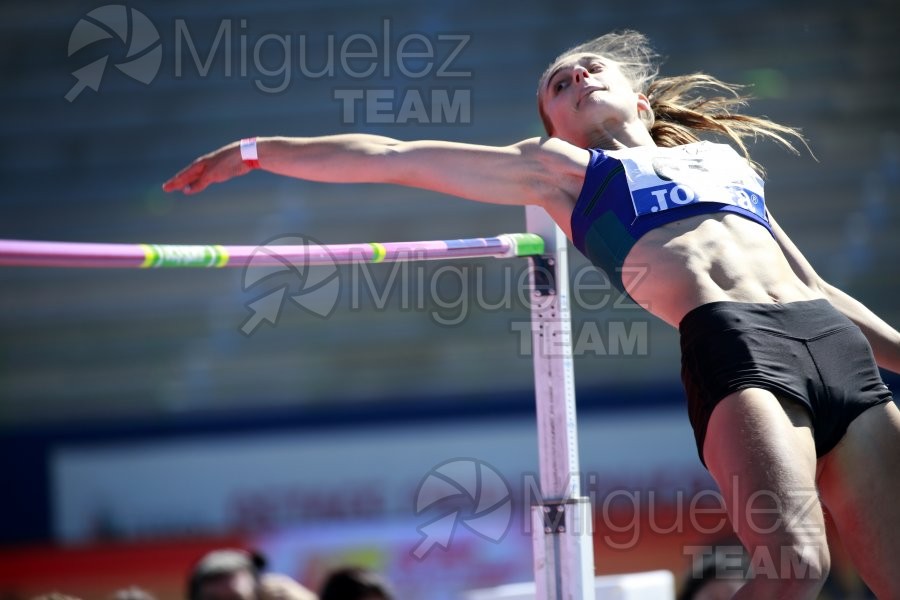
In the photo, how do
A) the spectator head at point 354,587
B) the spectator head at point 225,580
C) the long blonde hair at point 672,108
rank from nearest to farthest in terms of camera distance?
the long blonde hair at point 672,108 → the spectator head at point 354,587 → the spectator head at point 225,580

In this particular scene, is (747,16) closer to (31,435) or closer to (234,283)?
(234,283)

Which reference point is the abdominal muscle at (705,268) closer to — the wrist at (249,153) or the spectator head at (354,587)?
the wrist at (249,153)

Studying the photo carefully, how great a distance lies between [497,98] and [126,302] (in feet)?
9.80

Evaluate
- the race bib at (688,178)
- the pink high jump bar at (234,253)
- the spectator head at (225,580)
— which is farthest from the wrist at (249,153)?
the spectator head at (225,580)

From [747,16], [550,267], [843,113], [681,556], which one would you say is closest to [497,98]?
[747,16]

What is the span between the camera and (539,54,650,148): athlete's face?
2834 millimetres

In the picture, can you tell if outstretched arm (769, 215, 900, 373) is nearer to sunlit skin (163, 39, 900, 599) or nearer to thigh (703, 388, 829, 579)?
sunlit skin (163, 39, 900, 599)

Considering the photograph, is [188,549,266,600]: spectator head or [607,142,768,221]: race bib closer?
[607,142,768,221]: race bib

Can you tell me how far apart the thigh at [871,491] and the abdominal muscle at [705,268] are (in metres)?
0.32

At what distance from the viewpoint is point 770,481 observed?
6.82 feet

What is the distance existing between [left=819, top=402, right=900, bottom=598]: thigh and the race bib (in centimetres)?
56

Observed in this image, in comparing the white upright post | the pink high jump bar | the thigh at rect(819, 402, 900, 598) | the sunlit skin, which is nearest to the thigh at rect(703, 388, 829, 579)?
the sunlit skin

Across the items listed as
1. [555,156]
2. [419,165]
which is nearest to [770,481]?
[555,156]

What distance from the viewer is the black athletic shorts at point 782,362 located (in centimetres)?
222
